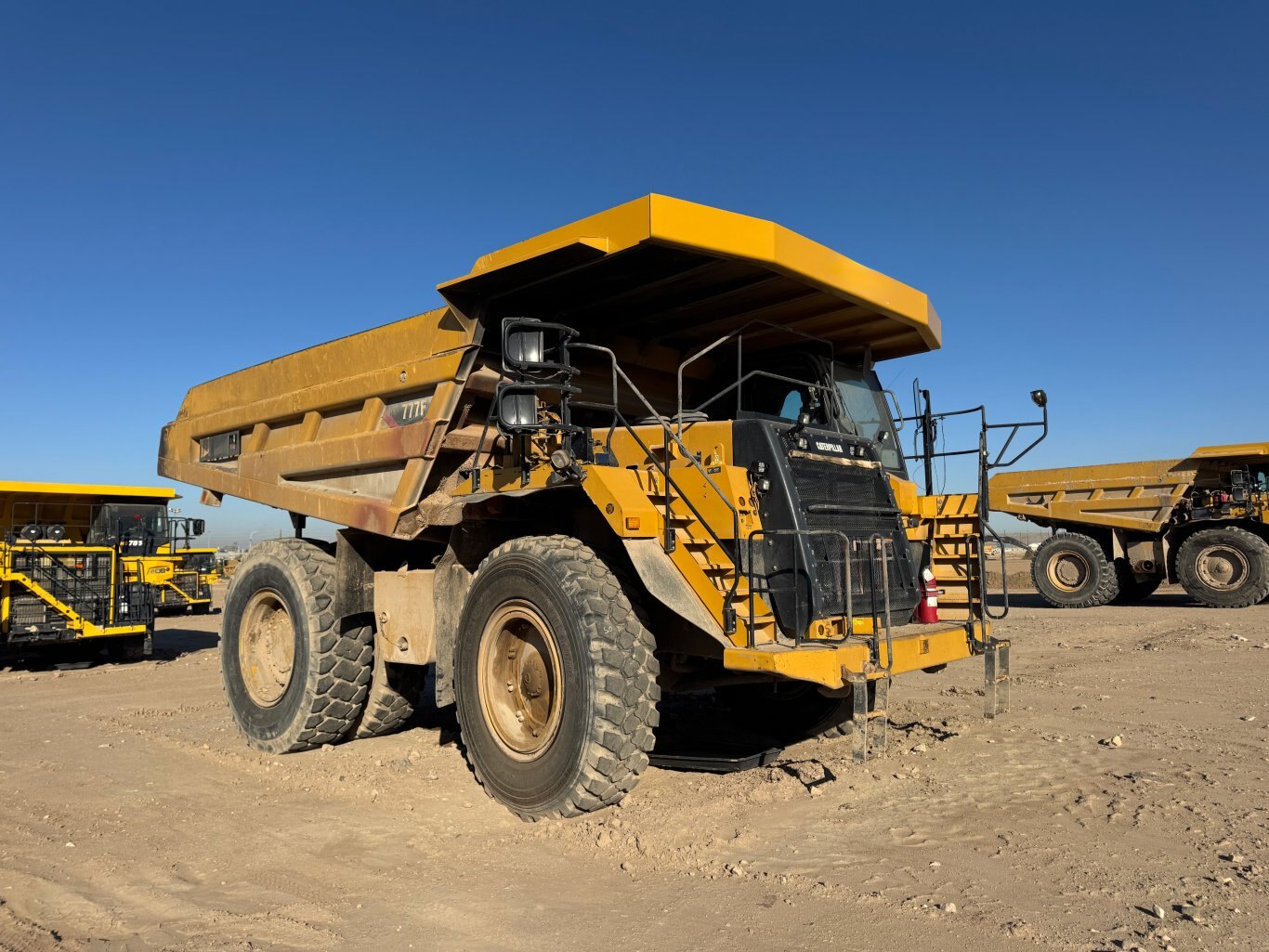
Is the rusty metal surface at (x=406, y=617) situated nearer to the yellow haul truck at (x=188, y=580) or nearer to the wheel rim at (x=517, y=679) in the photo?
the wheel rim at (x=517, y=679)

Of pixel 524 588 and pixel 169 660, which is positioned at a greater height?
pixel 524 588

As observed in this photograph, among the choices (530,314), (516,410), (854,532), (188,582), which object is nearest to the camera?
(516,410)

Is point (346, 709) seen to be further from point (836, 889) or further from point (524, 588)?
point (836, 889)

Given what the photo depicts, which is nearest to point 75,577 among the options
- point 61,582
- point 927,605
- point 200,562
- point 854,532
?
point 61,582

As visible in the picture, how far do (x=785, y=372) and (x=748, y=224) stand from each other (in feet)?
5.39

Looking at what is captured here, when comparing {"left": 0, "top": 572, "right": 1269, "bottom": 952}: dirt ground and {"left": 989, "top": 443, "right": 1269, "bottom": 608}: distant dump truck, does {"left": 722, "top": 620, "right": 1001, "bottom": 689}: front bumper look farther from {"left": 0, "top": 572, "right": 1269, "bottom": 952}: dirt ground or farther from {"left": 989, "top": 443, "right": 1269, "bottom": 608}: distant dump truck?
{"left": 989, "top": 443, "right": 1269, "bottom": 608}: distant dump truck

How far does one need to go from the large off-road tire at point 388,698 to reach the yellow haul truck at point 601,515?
0.02 meters

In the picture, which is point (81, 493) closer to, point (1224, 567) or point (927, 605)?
point (927, 605)

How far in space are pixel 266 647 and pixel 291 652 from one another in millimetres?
330

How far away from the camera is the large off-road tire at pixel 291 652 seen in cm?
658

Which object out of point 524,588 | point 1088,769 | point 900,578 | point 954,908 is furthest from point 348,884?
point 1088,769

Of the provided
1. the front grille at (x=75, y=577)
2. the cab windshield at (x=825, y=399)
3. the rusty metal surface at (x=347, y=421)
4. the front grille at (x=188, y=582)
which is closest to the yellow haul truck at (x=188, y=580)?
the front grille at (x=188, y=582)

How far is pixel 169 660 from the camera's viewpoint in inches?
523

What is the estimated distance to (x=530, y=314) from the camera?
5.90 m
